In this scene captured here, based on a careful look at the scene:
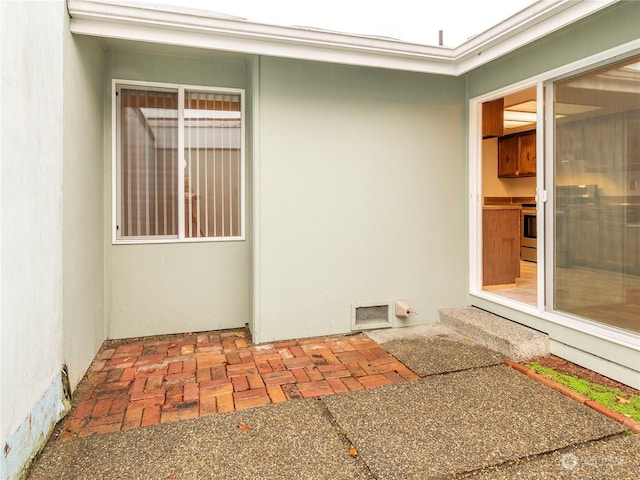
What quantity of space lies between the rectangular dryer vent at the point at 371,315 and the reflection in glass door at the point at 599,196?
151 cm

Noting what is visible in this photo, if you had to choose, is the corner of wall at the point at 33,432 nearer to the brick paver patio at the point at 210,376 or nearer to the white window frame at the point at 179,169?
the brick paver patio at the point at 210,376

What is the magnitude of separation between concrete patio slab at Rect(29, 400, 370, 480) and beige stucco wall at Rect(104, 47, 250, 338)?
170 centimetres

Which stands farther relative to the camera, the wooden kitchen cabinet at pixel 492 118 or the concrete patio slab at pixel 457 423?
the wooden kitchen cabinet at pixel 492 118

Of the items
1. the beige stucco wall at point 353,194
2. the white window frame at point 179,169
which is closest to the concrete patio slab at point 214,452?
the beige stucco wall at point 353,194

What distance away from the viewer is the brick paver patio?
2355 mm

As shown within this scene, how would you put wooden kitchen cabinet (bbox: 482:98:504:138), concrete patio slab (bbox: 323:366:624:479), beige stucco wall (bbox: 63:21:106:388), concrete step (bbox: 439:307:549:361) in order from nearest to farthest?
concrete patio slab (bbox: 323:366:624:479)
beige stucco wall (bbox: 63:21:106:388)
concrete step (bbox: 439:307:549:361)
wooden kitchen cabinet (bbox: 482:98:504:138)

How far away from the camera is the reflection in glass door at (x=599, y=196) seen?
2643 millimetres

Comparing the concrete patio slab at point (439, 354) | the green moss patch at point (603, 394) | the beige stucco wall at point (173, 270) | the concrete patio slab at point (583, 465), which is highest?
the beige stucco wall at point (173, 270)

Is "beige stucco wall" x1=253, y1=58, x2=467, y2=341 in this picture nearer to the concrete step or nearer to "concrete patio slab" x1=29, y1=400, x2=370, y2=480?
the concrete step

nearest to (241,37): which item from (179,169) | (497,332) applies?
(179,169)

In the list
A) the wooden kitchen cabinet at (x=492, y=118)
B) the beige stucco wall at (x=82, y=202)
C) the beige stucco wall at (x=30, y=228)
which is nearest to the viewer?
the beige stucco wall at (x=30, y=228)

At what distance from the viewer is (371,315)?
3896 millimetres

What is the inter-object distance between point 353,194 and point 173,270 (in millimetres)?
1946

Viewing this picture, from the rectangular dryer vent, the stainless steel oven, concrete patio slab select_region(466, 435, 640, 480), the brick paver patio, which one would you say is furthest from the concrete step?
the stainless steel oven
